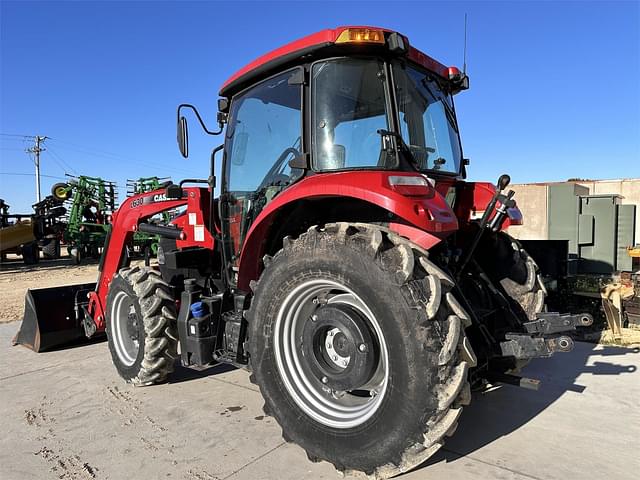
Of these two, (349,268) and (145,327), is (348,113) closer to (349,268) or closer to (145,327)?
(349,268)

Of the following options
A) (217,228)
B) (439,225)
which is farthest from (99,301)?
(439,225)

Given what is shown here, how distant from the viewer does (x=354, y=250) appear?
7.99 ft

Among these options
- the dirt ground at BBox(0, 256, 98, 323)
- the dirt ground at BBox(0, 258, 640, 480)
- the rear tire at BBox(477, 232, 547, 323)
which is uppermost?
the rear tire at BBox(477, 232, 547, 323)

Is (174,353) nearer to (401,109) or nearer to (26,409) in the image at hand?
(26,409)

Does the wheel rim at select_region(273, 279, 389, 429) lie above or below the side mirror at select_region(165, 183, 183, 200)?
below

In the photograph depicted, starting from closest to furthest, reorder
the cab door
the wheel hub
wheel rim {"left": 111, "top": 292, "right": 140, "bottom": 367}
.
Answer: the wheel hub → the cab door → wheel rim {"left": 111, "top": 292, "right": 140, "bottom": 367}

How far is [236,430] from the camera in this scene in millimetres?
3184

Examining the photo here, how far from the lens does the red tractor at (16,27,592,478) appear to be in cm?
226

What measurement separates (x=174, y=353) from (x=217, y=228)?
3.87 feet

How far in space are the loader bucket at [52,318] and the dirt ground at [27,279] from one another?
2910 mm

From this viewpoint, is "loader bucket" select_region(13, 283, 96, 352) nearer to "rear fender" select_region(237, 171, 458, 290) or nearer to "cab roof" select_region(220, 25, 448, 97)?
"cab roof" select_region(220, 25, 448, 97)

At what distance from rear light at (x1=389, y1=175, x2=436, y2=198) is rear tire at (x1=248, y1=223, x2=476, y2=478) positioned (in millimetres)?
242

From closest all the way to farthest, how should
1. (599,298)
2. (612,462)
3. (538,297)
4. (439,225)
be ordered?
(439,225), (612,462), (538,297), (599,298)

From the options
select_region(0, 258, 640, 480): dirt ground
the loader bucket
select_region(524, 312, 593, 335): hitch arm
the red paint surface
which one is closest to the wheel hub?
select_region(0, 258, 640, 480): dirt ground
